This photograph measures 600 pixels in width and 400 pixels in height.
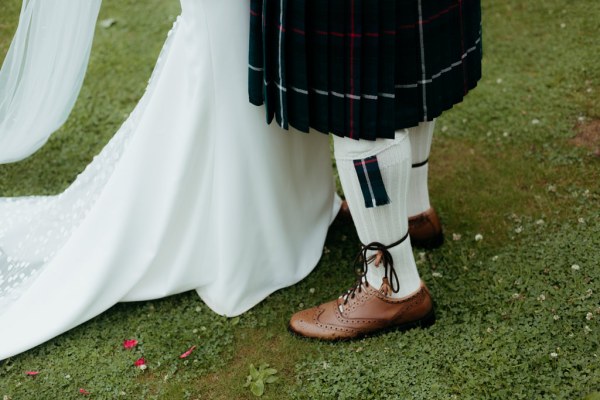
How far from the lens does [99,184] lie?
261 centimetres

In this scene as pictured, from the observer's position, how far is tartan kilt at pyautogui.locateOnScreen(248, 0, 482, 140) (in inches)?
73.0

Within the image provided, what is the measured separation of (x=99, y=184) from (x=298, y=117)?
91 centimetres

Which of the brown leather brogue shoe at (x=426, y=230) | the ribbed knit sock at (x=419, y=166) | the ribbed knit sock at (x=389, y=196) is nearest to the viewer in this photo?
the ribbed knit sock at (x=389, y=196)

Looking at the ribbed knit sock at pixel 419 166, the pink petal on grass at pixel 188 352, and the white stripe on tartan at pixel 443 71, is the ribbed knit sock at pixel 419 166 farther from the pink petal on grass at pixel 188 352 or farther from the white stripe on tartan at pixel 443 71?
the pink petal on grass at pixel 188 352

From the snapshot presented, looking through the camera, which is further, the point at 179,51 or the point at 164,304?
the point at 164,304

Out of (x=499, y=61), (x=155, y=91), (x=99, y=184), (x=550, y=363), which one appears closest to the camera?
(x=550, y=363)

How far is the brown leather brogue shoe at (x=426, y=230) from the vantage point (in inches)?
104

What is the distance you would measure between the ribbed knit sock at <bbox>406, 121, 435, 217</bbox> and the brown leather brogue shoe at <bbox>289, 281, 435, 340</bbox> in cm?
37

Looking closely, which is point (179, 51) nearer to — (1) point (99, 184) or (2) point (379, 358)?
(1) point (99, 184)

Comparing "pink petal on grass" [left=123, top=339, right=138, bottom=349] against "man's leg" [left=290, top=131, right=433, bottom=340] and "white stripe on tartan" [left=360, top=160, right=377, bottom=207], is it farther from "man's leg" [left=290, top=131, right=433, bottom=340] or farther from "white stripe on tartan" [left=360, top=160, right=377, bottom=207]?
"white stripe on tartan" [left=360, top=160, right=377, bottom=207]

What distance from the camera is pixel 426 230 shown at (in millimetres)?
2674

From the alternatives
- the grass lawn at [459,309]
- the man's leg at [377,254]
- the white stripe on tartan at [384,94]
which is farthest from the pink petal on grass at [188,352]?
the white stripe on tartan at [384,94]

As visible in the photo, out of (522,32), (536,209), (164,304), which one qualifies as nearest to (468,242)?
(536,209)

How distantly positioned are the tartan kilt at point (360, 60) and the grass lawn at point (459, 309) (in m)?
0.76
